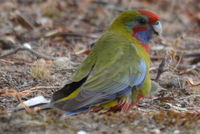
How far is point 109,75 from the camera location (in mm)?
4039

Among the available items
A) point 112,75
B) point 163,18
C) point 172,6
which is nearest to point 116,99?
point 112,75

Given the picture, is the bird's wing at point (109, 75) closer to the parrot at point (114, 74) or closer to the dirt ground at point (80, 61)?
the parrot at point (114, 74)

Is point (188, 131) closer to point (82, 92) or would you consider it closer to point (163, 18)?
point (82, 92)

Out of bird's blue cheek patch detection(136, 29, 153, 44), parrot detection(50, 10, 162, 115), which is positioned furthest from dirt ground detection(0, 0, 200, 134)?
bird's blue cheek patch detection(136, 29, 153, 44)

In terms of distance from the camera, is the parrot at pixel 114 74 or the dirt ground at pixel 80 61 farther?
the parrot at pixel 114 74

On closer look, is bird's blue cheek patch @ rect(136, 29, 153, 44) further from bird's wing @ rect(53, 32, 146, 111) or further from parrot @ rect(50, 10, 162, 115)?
bird's wing @ rect(53, 32, 146, 111)

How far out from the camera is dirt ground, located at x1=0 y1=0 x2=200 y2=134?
139 inches

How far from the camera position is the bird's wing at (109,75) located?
3.72 m

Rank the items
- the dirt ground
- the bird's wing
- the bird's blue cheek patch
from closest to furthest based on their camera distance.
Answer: the dirt ground
the bird's wing
the bird's blue cheek patch

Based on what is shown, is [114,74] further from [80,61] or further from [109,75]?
[80,61]

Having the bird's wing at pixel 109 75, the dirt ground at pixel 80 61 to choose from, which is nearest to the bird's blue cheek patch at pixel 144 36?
the bird's wing at pixel 109 75

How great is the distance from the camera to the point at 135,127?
11.6 feet

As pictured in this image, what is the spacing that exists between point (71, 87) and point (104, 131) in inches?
26.1

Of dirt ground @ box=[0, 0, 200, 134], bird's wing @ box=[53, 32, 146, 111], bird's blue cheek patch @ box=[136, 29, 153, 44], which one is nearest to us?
dirt ground @ box=[0, 0, 200, 134]
